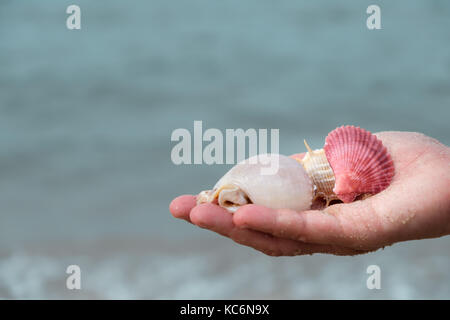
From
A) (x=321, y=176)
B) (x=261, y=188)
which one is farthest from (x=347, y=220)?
Result: (x=321, y=176)

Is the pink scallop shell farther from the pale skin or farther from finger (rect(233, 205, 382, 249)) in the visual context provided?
finger (rect(233, 205, 382, 249))

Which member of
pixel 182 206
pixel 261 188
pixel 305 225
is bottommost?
pixel 305 225

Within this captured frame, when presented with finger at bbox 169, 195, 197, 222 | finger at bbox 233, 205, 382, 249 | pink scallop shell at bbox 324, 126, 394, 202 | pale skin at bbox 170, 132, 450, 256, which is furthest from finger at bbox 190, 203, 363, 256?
pink scallop shell at bbox 324, 126, 394, 202

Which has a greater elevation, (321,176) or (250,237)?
(321,176)

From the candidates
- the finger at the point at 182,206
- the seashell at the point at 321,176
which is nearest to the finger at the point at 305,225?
the finger at the point at 182,206

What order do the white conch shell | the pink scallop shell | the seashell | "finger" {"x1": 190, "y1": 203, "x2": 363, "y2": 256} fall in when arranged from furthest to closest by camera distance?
the seashell → the pink scallop shell → the white conch shell → "finger" {"x1": 190, "y1": 203, "x2": 363, "y2": 256}

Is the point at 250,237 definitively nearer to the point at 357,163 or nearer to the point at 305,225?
the point at 305,225
